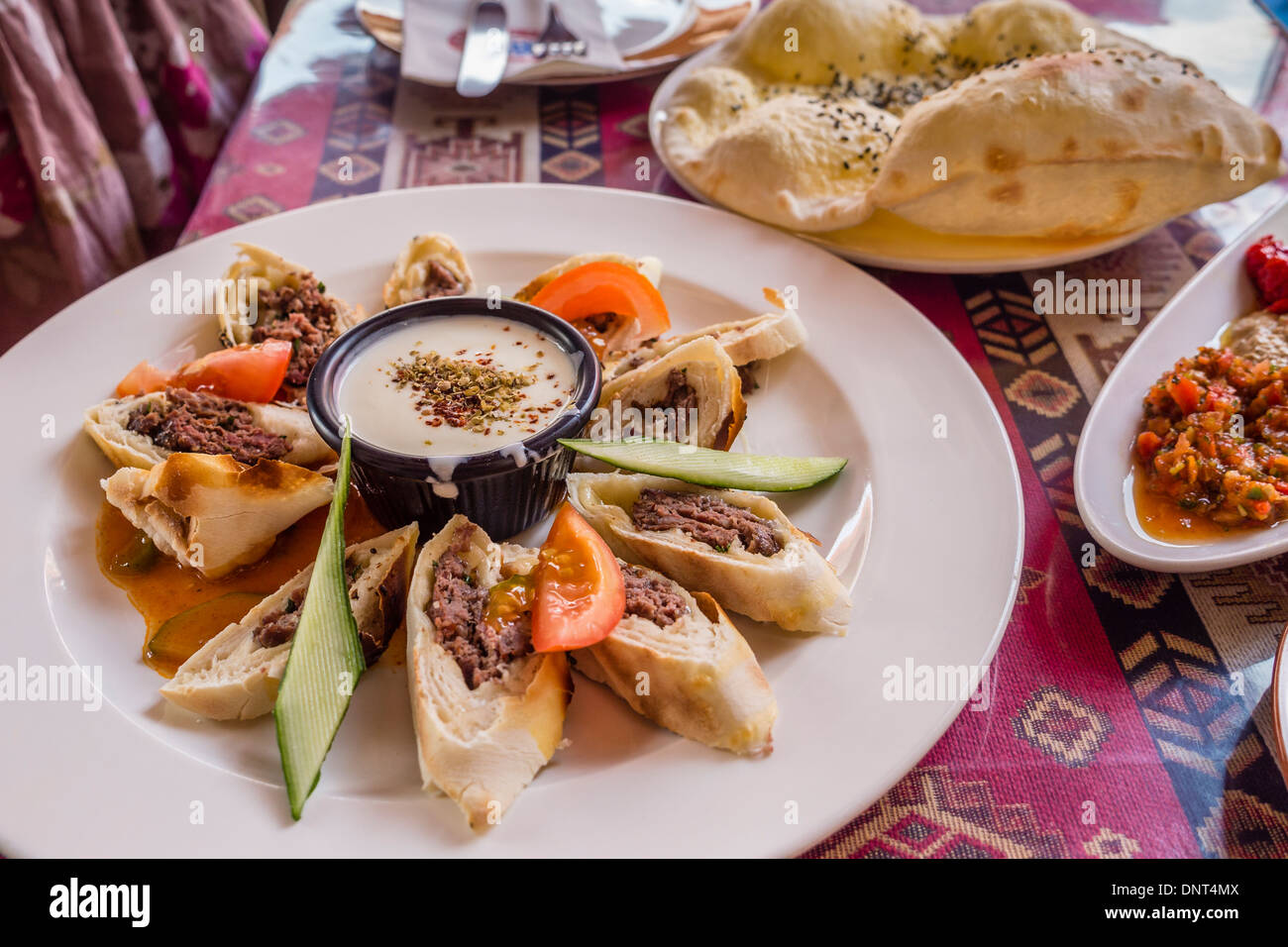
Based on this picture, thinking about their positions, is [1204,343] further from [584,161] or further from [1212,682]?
[584,161]

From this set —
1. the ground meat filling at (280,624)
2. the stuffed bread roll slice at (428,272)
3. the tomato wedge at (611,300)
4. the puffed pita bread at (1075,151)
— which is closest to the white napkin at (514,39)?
the stuffed bread roll slice at (428,272)

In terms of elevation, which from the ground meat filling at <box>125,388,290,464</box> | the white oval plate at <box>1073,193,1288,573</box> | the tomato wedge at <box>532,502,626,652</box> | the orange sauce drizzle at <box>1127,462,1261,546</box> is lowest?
the ground meat filling at <box>125,388,290,464</box>

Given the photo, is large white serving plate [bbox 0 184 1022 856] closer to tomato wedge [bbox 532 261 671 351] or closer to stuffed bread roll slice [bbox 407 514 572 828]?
stuffed bread roll slice [bbox 407 514 572 828]

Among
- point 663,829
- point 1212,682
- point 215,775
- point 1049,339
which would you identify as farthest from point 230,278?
point 1212,682

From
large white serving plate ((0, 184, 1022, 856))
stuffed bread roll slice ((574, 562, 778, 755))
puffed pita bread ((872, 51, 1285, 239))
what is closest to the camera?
large white serving plate ((0, 184, 1022, 856))

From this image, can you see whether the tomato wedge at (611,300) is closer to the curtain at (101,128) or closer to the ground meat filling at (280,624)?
the ground meat filling at (280,624)

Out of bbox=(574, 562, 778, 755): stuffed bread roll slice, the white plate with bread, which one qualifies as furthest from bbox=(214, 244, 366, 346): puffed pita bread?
bbox=(574, 562, 778, 755): stuffed bread roll slice
